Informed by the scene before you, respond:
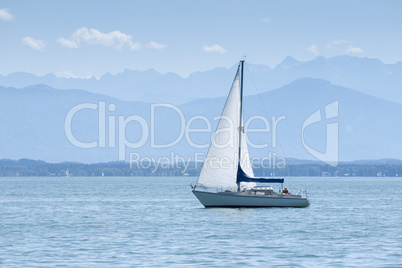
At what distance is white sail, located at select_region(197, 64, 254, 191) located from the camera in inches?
2876

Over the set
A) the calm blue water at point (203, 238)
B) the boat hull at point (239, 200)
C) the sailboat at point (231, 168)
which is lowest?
the calm blue water at point (203, 238)

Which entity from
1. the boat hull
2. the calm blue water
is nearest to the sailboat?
the boat hull

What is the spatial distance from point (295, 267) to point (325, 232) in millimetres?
17936

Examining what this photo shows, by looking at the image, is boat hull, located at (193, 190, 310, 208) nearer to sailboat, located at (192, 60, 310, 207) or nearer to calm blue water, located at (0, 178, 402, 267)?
sailboat, located at (192, 60, 310, 207)

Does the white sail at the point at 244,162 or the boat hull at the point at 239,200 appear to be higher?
the white sail at the point at 244,162

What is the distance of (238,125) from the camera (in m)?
73.6

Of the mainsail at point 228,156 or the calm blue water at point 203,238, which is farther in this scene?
the mainsail at point 228,156

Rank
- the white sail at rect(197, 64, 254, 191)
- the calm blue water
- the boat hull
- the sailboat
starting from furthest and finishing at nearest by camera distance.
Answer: the white sail at rect(197, 64, 254, 191), the sailboat, the boat hull, the calm blue water

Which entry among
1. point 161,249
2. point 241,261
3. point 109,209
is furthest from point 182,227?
point 109,209

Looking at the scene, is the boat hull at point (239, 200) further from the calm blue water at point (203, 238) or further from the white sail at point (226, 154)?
the white sail at point (226, 154)

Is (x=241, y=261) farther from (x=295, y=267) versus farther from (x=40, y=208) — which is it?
(x=40, y=208)

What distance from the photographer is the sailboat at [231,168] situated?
72.7 meters

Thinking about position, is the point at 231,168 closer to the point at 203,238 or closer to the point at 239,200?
the point at 239,200

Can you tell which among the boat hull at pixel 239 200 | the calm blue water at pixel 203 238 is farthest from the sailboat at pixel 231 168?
the calm blue water at pixel 203 238
